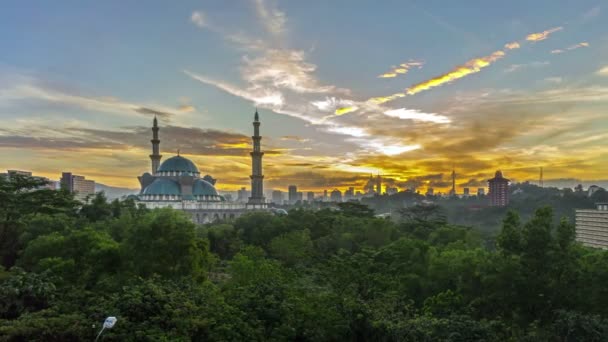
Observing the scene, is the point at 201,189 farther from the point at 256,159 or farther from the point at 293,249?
the point at 293,249

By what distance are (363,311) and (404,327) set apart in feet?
5.57

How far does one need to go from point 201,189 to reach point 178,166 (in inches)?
259

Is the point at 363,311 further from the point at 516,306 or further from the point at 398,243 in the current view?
the point at 398,243

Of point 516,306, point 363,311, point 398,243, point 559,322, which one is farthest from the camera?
point 398,243

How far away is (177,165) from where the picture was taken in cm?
9450

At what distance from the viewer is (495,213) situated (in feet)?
280

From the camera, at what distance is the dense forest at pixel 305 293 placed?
48.5 feet

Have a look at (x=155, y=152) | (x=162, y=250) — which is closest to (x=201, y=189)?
(x=155, y=152)

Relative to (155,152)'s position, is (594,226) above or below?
below

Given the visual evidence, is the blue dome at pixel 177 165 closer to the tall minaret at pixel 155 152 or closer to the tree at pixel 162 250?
the tall minaret at pixel 155 152

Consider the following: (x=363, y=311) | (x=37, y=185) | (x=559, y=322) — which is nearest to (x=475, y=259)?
(x=559, y=322)

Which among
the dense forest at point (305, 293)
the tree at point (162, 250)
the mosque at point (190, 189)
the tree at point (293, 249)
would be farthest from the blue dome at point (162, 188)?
the tree at point (162, 250)

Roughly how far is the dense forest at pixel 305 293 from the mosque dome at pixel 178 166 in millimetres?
70888

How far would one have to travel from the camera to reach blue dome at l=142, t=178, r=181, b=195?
88562 millimetres
